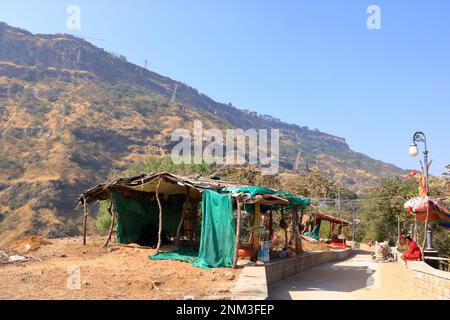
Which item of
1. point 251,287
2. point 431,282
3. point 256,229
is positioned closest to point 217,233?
point 256,229

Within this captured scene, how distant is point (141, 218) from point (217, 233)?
20.0 feet

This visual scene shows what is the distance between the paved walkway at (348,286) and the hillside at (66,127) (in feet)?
98.0

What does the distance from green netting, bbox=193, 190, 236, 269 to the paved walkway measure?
4.98 ft

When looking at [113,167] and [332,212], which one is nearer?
[332,212]

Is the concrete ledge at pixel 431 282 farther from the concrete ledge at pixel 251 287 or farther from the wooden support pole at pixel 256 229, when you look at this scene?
the wooden support pole at pixel 256 229

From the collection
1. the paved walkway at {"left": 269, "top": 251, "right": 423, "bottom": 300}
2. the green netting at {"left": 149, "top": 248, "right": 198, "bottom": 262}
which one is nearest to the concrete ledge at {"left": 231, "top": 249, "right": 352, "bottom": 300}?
the paved walkway at {"left": 269, "top": 251, "right": 423, "bottom": 300}

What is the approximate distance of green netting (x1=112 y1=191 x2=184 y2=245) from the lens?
51.0 ft

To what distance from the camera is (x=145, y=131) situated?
65.5 meters

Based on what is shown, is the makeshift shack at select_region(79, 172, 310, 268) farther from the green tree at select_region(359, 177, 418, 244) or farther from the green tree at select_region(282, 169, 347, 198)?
the green tree at select_region(282, 169, 347, 198)

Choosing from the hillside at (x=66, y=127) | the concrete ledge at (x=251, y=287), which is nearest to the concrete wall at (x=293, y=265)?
the concrete ledge at (x=251, y=287)

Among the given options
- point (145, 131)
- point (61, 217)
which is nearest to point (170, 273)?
point (61, 217)

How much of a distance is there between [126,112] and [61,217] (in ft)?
103
